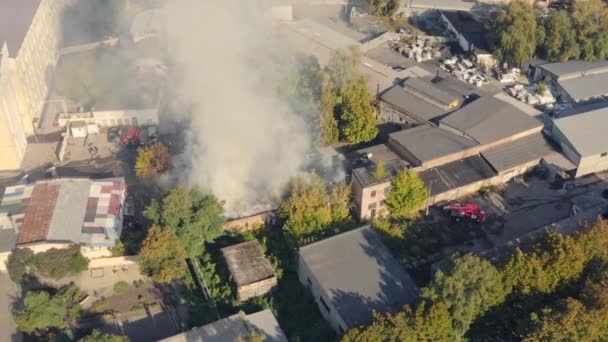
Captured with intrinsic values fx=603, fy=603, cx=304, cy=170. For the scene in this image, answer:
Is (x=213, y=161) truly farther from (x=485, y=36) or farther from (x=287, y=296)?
(x=485, y=36)

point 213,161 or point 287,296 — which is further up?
point 213,161

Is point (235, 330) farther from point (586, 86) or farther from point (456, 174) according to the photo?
point (586, 86)

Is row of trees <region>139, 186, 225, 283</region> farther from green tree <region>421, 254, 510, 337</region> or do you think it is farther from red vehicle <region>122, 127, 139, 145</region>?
green tree <region>421, 254, 510, 337</region>

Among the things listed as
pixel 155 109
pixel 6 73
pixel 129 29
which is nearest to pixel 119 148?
pixel 155 109

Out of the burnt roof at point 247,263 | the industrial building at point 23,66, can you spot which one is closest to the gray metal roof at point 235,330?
the burnt roof at point 247,263

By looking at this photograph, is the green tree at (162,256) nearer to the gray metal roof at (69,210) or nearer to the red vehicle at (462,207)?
the gray metal roof at (69,210)

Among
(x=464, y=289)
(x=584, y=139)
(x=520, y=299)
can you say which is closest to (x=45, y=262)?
(x=464, y=289)

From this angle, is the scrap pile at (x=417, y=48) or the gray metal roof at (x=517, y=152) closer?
the gray metal roof at (x=517, y=152)
